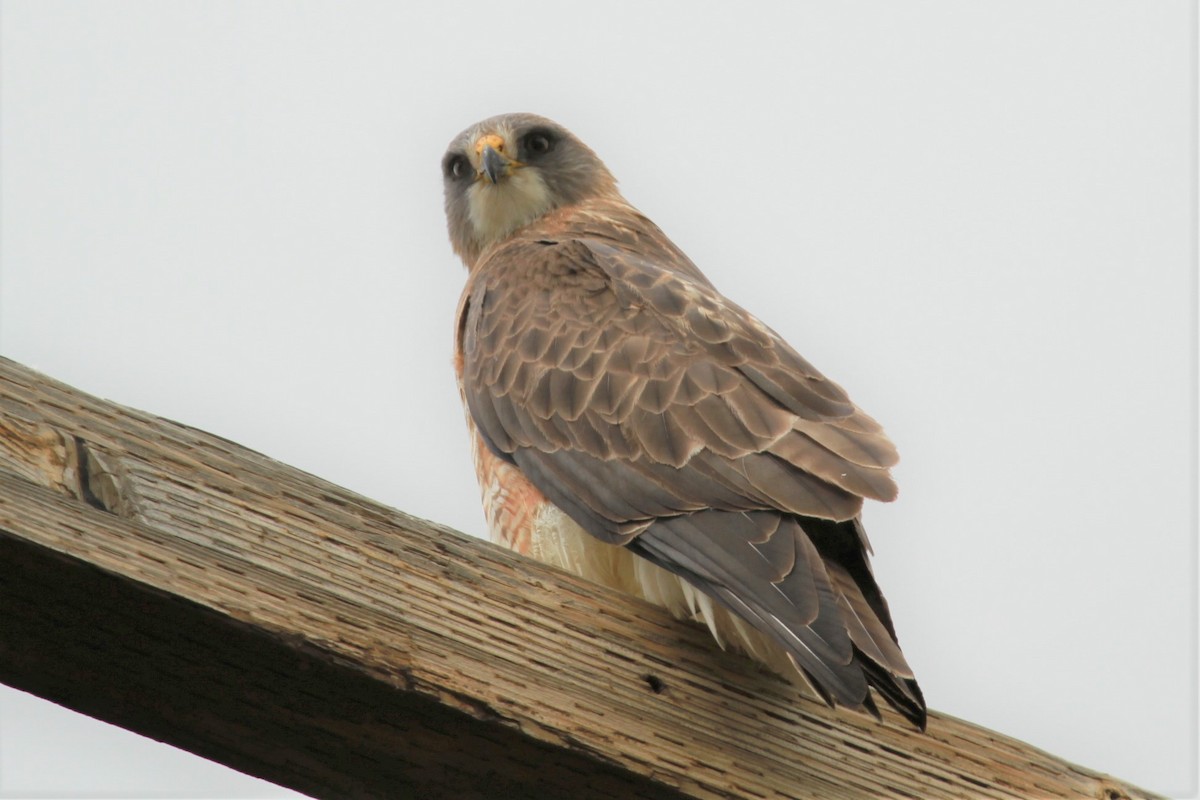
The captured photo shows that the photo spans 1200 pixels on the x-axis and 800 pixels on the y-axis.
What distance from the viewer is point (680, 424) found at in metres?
3.54

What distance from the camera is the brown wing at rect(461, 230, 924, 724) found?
2.75 meters

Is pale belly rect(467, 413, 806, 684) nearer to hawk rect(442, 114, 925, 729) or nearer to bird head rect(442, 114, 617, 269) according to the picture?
hawk rect(442, 114, 925, 729)

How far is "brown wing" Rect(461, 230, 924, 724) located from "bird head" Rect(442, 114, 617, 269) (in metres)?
1.24

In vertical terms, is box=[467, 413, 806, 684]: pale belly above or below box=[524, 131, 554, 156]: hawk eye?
below

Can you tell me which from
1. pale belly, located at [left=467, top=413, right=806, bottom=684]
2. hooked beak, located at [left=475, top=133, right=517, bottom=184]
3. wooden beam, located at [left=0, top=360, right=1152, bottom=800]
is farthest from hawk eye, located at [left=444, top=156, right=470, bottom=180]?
Answer: wooden beam, located at [left=0, top=360, right=1152, bottom=800]

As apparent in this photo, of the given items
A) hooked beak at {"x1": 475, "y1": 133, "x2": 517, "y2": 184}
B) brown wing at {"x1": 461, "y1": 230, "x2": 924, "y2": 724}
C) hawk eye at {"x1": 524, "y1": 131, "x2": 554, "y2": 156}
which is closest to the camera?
brown wing at {"x1": 461, "y1": 230, "x2": 924, "y2": 724}

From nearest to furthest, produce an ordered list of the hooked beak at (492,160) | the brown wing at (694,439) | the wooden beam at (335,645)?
the wooden beam at (335,645) < the brown wing at (694,439) < the hooked beak at (492,160)

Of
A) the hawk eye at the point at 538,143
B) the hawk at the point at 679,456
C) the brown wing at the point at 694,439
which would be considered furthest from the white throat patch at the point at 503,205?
the brown wing at the point at 694,439

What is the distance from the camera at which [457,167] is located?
6.46 metres

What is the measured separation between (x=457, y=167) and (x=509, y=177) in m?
0.46

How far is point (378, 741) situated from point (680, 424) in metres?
1.57

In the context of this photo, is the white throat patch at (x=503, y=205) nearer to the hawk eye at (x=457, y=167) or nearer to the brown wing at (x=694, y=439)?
the hawk eye at (x=457, y=167)

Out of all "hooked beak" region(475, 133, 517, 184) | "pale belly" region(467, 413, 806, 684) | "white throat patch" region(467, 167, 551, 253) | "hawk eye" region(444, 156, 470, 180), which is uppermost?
"hawk eye" region(444, 156, 470, 180)

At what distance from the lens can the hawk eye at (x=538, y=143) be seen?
6.35 meters
